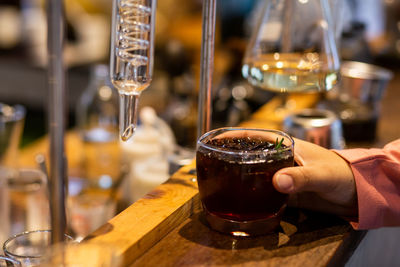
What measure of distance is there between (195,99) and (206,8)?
1.46 m

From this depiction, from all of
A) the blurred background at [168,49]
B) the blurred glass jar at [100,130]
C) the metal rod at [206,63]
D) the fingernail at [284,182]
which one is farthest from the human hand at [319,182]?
the blurred background at [168,49]

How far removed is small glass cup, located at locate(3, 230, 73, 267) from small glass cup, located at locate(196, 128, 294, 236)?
0.21m

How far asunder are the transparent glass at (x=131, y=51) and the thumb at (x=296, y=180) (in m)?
0.22

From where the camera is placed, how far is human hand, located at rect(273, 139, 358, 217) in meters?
0.77

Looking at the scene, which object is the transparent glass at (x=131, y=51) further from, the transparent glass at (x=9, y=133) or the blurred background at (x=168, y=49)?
the blurred background at (x=168, y=49)

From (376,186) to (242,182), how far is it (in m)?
0.26

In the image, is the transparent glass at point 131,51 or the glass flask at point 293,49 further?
the glass flask at point 293,49

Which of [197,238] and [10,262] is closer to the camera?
[10,262]

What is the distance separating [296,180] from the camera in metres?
0.77

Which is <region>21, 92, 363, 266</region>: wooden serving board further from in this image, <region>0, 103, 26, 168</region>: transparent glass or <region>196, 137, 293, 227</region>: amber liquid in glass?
<region>0, 103, 26, 168</region>: transparent glass

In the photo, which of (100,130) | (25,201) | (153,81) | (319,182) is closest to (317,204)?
(319,182)

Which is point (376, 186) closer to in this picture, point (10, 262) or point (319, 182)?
point (319, 182)

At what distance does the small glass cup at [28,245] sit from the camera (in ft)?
2.36

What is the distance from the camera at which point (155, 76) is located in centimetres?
328
